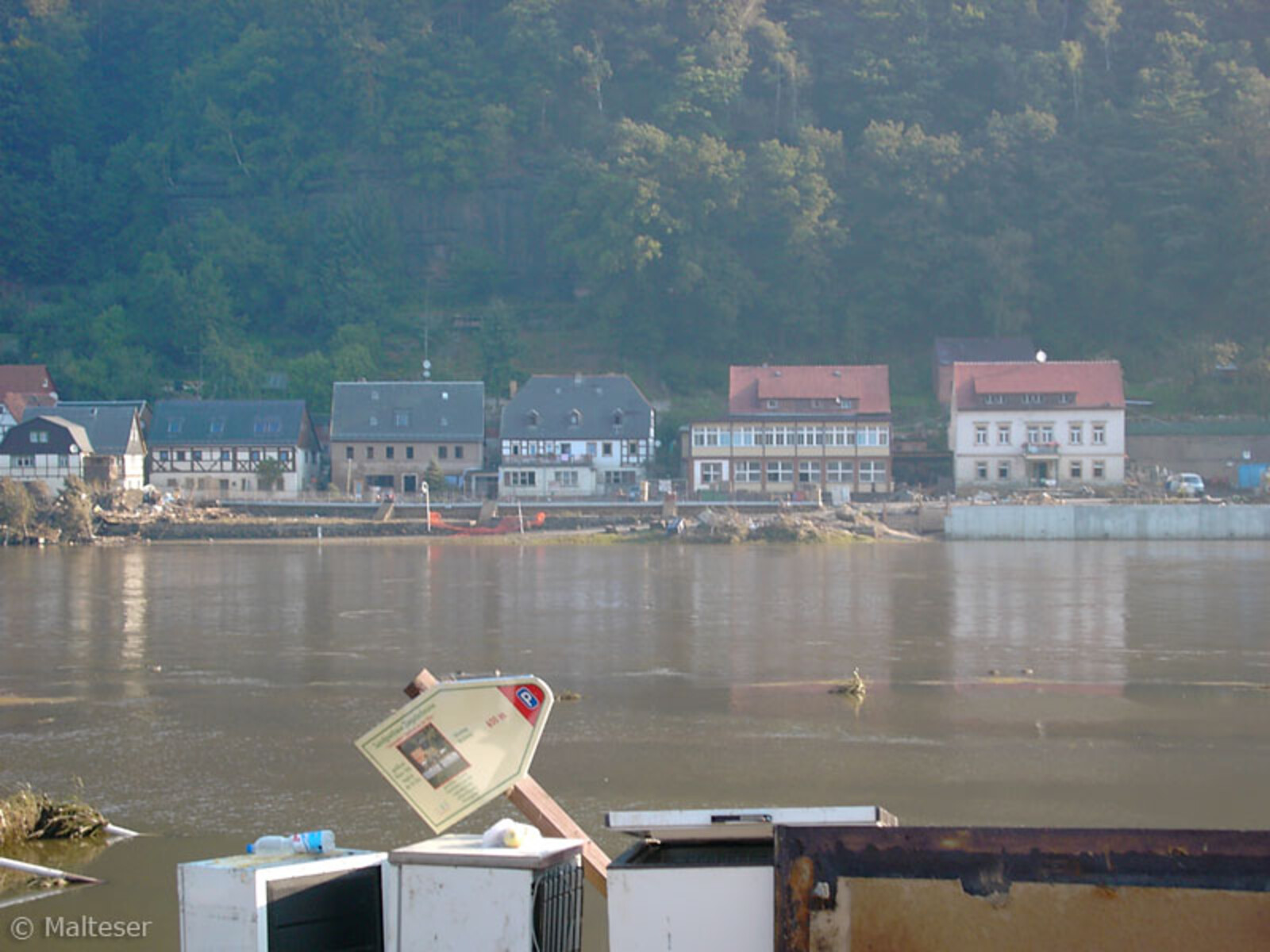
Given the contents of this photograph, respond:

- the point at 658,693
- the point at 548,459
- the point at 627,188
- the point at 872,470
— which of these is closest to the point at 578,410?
the point at 548,459

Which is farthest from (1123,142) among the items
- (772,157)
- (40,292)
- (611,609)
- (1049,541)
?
(40,292)

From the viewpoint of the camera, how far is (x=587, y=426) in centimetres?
5203

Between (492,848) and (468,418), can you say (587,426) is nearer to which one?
(468,418)

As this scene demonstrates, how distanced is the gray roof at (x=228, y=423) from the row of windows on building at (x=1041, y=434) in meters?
25.6

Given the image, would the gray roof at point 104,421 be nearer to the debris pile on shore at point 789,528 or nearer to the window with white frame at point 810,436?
the debris pile on shore at point 789,528

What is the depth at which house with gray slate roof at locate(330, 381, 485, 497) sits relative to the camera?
173 feet

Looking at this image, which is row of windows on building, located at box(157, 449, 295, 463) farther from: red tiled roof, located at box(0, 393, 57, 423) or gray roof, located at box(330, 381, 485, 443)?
red tiled roof, located at box(0, 393, 57, 423)

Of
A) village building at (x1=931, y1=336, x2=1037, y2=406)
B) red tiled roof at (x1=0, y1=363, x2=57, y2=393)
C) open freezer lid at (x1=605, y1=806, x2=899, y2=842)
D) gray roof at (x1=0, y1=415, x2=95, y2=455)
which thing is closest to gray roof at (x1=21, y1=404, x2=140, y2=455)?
gray roof at (x1=0, y1=415, x2=95, y2=455)

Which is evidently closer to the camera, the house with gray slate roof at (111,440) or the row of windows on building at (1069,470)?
the house with gray slate roof at (111,440)

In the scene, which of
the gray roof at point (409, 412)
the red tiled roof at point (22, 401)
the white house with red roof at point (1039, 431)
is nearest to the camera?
the white house with red roof at point (1039, 431)

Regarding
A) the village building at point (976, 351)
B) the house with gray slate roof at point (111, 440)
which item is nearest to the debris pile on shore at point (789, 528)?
the village building at point (976, 351)

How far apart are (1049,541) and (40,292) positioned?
5592 centimetres

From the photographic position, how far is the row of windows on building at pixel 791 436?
50250mm

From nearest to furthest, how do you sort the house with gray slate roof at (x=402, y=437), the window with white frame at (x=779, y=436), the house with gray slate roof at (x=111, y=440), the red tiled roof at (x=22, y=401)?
the house with gray slate roof at (x=111, y=440), the window with white frame at (x=779, y=436), the house with gray slate roof at (x=402, y=437), the red tiled roof at (x=22, y=401)
